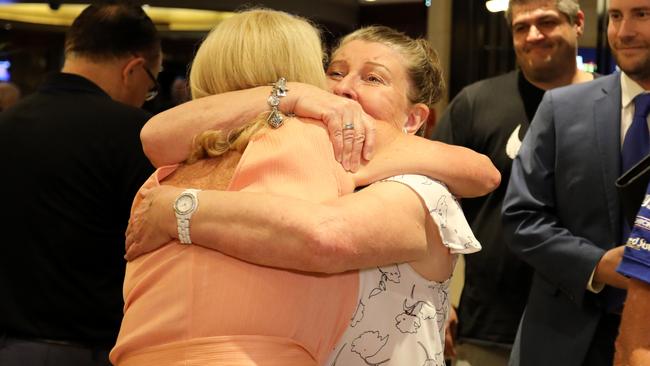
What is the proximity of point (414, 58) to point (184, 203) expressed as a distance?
2.43 ft

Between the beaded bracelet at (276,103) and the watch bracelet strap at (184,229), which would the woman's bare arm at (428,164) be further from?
the watch bracelet strap at (184,229)

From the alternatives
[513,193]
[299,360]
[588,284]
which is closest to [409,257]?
[299,360]

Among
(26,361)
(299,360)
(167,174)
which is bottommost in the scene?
(26,361)

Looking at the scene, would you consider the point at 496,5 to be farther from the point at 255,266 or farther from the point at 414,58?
the point at 255,266

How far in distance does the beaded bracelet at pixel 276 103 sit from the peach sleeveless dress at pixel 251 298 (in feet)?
0.07

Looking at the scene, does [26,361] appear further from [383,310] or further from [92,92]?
[383,310]

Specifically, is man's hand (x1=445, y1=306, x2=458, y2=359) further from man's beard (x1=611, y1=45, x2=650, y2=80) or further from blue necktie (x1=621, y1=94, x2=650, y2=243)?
man's beard (x1=611, y1=45, x2=650, y2=80)

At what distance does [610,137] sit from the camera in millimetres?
2725

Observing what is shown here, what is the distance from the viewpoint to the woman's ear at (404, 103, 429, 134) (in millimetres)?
2197

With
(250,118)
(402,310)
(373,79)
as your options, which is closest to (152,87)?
(373,79)

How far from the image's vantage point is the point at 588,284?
2.62 m

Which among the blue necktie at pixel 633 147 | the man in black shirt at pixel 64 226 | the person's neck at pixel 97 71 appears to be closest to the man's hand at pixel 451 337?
the blue necktie at pixel 633 147

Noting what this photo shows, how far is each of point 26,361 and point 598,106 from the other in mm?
1949

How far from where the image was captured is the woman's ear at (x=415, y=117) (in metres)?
2.20
